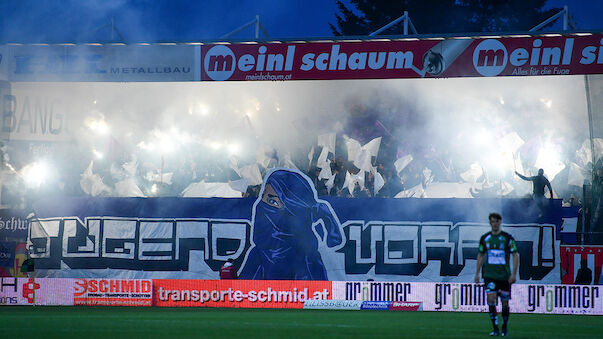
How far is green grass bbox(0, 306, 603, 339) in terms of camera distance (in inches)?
559

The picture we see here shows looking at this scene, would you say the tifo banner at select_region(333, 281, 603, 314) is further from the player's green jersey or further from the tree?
the tree

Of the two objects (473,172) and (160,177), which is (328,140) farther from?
(160,177)

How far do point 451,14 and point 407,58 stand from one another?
93.3 ft

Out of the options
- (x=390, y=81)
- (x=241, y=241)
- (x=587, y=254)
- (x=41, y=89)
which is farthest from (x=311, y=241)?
(x=41, y=89)

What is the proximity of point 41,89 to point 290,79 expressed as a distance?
917 centimetres

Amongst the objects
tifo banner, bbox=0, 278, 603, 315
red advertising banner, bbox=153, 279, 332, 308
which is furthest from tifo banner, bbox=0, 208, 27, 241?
red advertising banner, bbox=153, 279, 332, 308

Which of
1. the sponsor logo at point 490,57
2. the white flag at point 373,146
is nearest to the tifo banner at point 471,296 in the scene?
the white flag at point 373,146

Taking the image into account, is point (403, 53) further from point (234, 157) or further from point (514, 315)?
point (514, 315)

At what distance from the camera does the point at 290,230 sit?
26.5 m

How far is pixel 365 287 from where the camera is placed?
22.9m

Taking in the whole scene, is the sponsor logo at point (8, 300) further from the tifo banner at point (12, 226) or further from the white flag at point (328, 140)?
the white flag at point (328, 140)

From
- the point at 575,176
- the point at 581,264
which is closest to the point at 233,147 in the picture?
the point at 575,176

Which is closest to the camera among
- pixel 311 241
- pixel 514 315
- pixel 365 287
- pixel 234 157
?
pixel 514 315

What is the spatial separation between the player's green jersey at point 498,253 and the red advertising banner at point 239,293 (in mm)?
9469
